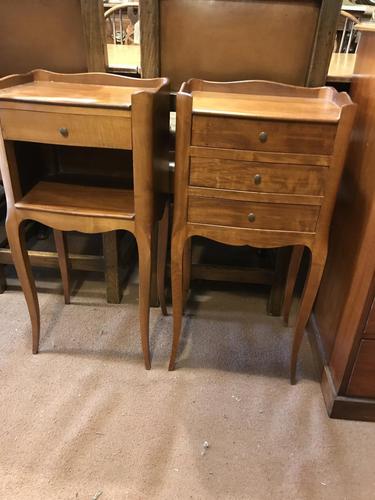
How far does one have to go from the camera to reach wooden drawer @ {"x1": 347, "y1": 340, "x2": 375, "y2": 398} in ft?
3.76

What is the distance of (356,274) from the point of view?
113 centimetres

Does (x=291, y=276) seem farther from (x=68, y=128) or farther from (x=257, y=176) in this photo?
(x=68, y=128)

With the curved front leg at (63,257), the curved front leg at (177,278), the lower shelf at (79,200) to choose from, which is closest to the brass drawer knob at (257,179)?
the curved front leg at (177,278)

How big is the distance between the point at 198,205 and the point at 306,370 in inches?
29.4

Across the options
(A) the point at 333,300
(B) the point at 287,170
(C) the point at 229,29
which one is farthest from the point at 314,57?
(A) the point at 333,300

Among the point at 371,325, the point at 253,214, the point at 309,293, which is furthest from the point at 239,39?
the point at 371,325

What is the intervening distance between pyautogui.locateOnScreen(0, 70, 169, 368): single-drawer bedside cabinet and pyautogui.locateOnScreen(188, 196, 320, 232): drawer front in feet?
0.48

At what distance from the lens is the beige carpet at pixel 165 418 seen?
1.06m

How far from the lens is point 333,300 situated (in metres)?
1.34

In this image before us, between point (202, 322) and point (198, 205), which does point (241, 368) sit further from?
point (198, 205)

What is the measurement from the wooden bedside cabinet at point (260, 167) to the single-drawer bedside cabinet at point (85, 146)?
97mm

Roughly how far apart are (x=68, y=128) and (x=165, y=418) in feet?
2.91

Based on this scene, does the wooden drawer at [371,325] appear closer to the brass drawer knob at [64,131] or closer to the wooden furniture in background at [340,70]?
the wooden furniture in background at [340,70]

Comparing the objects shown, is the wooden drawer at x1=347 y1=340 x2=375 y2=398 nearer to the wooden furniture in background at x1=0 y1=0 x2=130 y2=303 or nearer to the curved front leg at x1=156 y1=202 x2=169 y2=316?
the curved front leg at x1=156 y1=202 x2=169 y2=316
